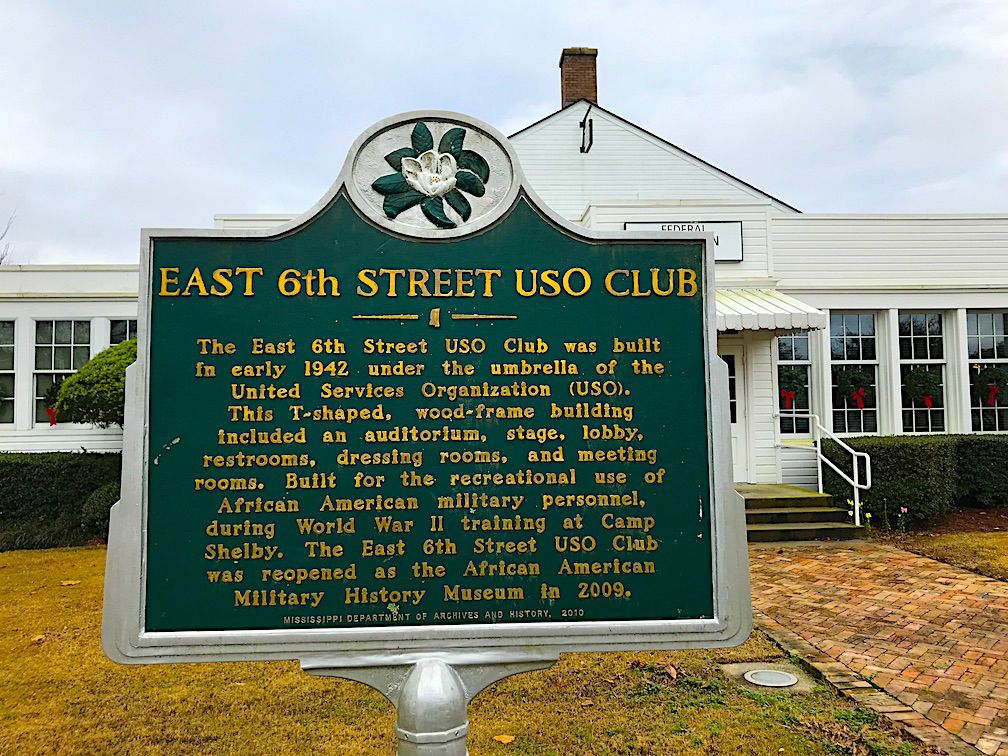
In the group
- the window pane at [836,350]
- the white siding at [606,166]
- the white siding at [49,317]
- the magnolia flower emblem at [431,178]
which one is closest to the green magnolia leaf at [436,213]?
the magnolia flower emblem at [431,178]

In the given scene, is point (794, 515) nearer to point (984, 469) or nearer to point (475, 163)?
point (984, 469)

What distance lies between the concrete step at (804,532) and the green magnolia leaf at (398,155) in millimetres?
9268

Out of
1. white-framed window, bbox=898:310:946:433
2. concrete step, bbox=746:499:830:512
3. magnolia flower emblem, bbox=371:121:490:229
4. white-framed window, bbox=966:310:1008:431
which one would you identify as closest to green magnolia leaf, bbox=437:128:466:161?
magnolia flower emblem, bbox=371:121:490:229

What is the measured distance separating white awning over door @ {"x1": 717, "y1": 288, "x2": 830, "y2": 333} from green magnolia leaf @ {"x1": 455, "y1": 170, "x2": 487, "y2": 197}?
9014 mm

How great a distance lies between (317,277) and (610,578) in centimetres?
160

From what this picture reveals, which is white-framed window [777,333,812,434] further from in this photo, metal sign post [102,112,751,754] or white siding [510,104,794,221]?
metal sign post [102,112,751,754]

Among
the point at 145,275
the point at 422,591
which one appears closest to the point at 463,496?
the point at 422,591

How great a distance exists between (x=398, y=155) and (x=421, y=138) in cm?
11

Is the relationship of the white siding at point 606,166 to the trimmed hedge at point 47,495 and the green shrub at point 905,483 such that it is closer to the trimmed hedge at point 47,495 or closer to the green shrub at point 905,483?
the green shrub at point 905,483

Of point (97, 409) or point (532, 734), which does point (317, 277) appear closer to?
point (532, 734)

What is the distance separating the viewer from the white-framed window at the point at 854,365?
1430 cm

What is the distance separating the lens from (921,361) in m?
14.4

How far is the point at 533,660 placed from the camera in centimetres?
289

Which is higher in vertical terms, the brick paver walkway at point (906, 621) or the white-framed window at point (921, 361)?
the white-framed window at point (921, 361)
